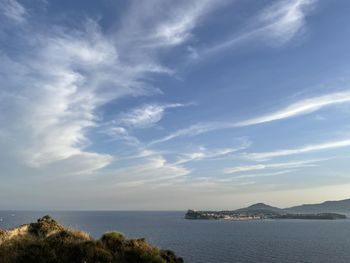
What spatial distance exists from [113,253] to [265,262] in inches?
2959

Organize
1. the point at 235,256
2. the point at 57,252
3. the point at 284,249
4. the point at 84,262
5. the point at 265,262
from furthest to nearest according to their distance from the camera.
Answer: the point at 284,249, the point at 235,256, the point at 265,262, the point at 57,252, the point at 84,262

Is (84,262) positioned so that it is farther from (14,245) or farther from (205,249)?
(205,249)

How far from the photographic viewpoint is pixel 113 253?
26844 mm

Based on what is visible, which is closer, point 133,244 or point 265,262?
point 133,244

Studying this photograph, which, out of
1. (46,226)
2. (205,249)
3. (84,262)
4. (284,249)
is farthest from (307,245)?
(84,262)

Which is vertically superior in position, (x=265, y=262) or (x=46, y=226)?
(x=46, y=226)

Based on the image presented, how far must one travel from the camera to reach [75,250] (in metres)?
25.8

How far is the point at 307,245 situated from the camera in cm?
12838

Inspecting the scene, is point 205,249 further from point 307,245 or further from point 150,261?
point 150,261

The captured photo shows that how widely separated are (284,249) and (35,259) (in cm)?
10610

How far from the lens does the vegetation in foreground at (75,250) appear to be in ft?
79.4

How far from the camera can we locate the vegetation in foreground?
24.2 m

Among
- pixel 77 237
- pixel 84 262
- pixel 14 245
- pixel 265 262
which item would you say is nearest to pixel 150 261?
pixel 84 262

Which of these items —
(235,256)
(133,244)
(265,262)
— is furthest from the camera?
(235,256)
